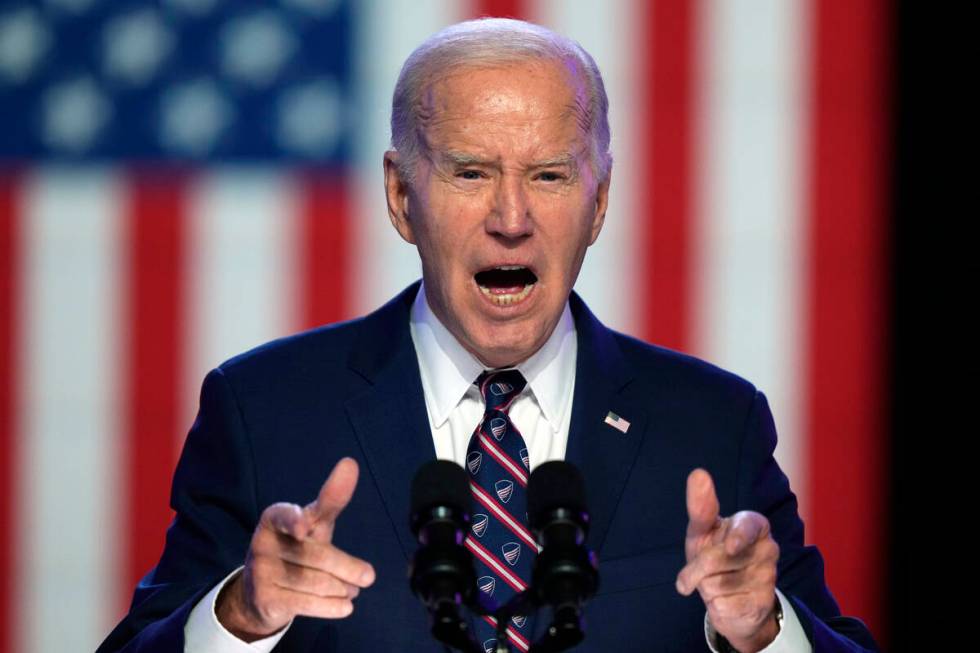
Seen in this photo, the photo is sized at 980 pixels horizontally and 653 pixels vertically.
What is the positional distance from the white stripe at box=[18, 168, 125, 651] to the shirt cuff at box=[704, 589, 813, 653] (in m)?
2.37

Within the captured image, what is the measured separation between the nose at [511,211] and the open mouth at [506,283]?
0.05m

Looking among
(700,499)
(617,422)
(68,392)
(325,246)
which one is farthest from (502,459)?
(68,392)

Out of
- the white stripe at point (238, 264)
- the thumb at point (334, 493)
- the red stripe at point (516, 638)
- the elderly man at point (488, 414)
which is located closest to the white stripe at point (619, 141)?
the white stripe at point (238, 264)

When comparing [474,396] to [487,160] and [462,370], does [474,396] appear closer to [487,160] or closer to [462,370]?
[462,370]

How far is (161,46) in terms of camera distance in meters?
3.63

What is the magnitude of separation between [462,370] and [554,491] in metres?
0.66

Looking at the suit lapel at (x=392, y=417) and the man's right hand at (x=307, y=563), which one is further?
the suit lapel at (x=392, y=417)

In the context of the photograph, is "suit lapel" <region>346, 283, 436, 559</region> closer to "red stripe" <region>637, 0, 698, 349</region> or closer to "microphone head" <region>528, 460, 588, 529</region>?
"microphone head" <region>528, 460, 588, 529</region>

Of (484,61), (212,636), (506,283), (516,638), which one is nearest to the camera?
(212,636)

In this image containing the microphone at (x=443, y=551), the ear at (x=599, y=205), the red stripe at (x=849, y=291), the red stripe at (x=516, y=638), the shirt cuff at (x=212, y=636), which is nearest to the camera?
the microphone at (x=443, y=551)

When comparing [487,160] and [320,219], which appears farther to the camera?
[320,219]

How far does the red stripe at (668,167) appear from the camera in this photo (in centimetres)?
363

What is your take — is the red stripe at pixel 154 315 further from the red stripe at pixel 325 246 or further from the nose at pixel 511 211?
the nose at pixel 511 211

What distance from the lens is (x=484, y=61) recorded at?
1.88 metres
